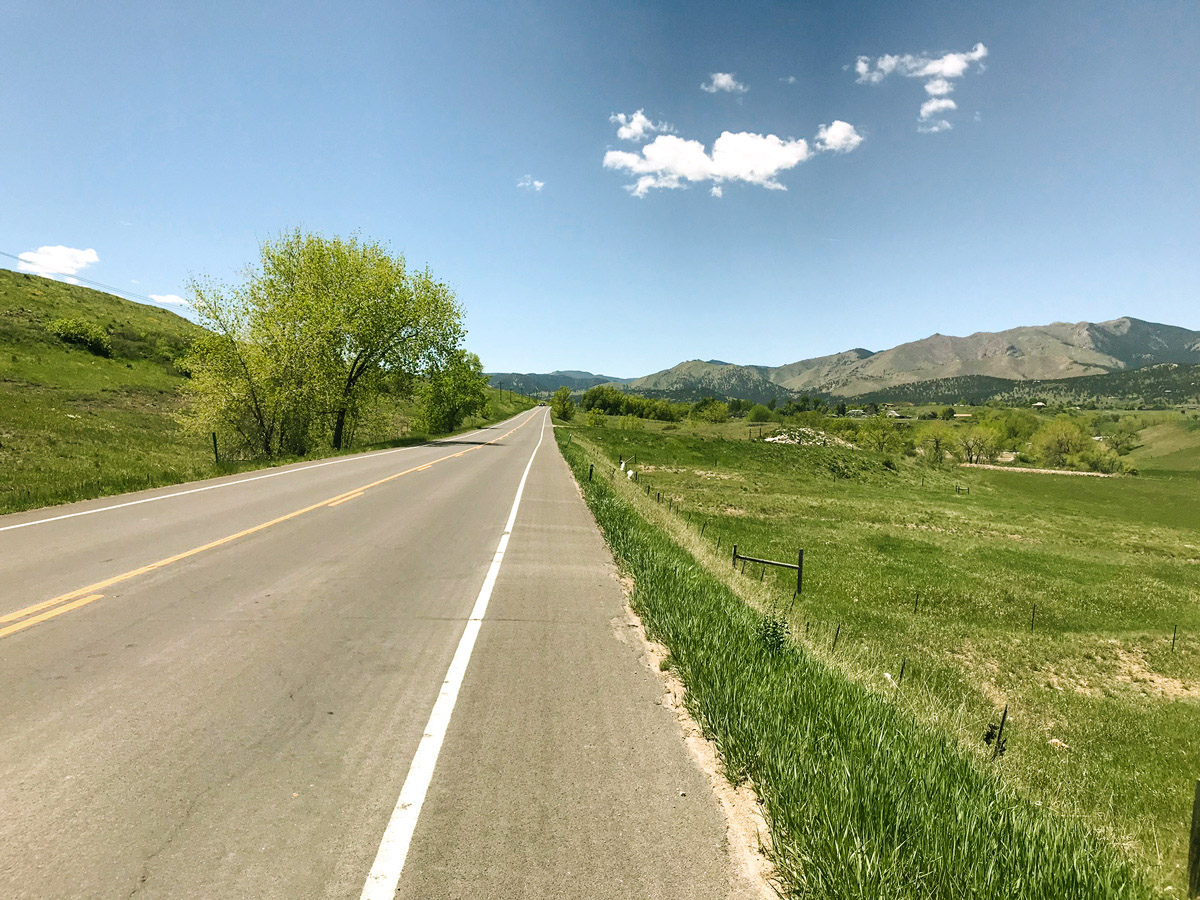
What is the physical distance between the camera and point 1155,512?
5353 cm

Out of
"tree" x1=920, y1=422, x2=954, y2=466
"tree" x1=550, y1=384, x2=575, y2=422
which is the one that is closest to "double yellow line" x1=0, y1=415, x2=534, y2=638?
"tree" x1=920, y1=422, x2=954, y2=466

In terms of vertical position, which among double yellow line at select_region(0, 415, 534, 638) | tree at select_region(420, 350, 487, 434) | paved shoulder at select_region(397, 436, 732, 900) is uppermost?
tree at select_region(420, 350, 487, 434)

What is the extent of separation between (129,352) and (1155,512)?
102072 mm

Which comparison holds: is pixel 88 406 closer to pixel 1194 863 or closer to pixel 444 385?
pixel 444 385

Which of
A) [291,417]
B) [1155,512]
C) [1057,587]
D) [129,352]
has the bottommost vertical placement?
[1155,512]

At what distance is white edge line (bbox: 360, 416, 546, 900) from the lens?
8.71 feet

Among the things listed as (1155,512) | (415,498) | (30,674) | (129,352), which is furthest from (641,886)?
(1155,512)

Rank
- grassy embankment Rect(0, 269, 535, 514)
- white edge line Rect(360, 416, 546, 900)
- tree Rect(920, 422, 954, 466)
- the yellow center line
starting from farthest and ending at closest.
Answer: tree Rect(920, 422, 954, 466) → grassy embankment Rect(0, 269, 535, 514) → the yellow center line → white edge line Rect(360, 416, 546, 900)

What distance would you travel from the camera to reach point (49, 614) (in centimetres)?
582

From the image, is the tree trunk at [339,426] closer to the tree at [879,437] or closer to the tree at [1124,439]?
the tree at [879,437]

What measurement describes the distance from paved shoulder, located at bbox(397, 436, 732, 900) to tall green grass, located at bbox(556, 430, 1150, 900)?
0.42 meters

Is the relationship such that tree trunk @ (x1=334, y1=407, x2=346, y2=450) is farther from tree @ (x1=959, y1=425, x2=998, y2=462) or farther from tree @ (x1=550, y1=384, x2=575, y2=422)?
tree @ (x1=959, y1=425, x2=998, y2=462)

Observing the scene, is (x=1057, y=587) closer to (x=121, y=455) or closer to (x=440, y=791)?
(x=440, y=791)

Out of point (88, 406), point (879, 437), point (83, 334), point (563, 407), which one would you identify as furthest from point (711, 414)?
Result: point (88, 406)
